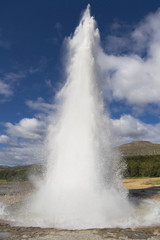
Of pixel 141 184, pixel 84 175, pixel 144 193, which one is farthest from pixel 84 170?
pixel 141 184

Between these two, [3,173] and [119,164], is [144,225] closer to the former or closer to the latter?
[119,164]

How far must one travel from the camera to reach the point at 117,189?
13.0 m

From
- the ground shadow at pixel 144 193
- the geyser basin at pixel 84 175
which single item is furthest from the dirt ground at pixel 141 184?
the geyser basin at pixel 84 175

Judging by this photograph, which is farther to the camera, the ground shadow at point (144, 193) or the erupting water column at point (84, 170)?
the ground shadow at point (144, 193)

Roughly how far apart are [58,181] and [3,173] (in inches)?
3012

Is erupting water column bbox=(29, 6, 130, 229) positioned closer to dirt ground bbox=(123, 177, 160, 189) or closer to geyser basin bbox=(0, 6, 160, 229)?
geyser basin bbox=(0, 6, 160, 229)

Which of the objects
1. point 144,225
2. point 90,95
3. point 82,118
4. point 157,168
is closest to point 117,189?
point 144,225

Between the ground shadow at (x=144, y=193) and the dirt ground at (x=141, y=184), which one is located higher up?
the dirt ground at (x=141, y=184)

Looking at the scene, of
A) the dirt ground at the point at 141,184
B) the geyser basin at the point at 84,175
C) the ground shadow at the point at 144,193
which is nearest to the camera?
the geyser basin at the point at 84,175

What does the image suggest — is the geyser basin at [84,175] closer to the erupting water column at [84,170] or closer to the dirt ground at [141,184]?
the erupting water column at [84,170]

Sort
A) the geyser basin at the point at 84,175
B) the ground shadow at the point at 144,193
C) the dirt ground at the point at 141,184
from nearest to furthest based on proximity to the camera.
Result: the geyser basin at the point at 84,175 → the ground shadow at the point at 144,193 → the dirt ground at the point at 141,184

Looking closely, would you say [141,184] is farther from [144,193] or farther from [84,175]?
[84,175]

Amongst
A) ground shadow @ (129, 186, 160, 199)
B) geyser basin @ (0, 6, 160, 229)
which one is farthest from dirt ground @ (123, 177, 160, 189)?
geyser basin @ (0, 6, 160, 229)

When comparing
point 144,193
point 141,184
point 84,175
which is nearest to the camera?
point 84,175
